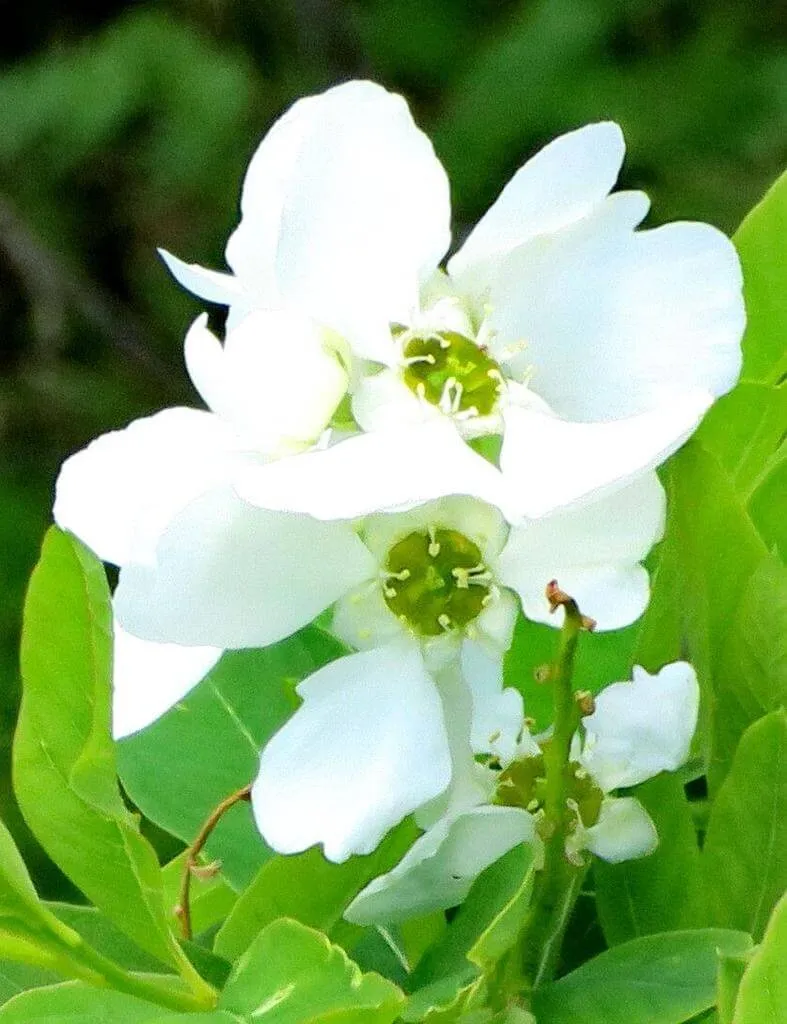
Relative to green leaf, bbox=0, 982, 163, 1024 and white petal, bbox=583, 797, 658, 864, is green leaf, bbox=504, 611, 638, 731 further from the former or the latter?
green leaf, bbox=0, 982, 163, 1024

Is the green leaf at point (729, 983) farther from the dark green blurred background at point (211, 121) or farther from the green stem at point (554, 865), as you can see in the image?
the dark green blurred background at point (211, 121)

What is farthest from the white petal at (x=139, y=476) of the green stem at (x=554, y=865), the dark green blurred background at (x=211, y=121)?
the dark green blurred background at (x=211, y=121)

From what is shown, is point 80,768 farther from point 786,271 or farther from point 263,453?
point 786,271

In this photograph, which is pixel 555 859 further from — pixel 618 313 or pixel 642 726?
pixel 618 313

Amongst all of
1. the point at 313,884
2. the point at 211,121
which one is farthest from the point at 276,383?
the point at 211,121

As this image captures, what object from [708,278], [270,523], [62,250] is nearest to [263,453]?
[270,523]

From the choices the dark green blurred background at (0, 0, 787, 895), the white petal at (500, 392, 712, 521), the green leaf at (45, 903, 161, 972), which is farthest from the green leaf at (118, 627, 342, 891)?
the dark green blurred background at (0, 0, 787, 895)
